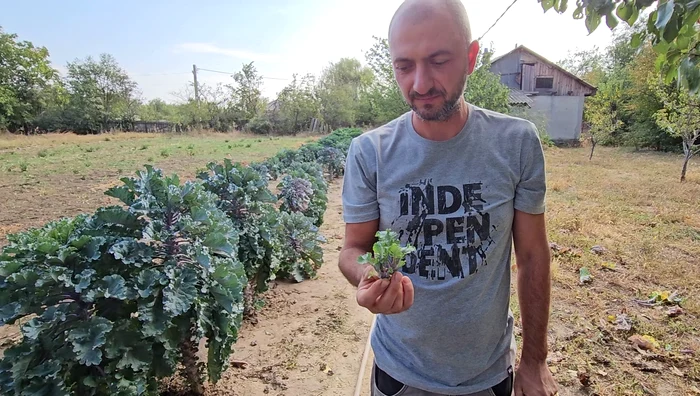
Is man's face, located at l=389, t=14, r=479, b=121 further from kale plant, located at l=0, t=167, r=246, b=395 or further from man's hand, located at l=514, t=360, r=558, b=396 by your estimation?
kale plant, located at l=0, t=167, r=246, b=395

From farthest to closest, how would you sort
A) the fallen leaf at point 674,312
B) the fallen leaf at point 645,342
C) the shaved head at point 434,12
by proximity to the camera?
the fallen leaf at point 674,312 < the fallen leaf at point 645,342 < the shaved head at point 434,12

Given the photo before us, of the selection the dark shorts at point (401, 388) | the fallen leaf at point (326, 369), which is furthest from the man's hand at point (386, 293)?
the fallen leaf at point (326, 369)

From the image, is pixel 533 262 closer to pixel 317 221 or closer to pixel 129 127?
pixel 317 221

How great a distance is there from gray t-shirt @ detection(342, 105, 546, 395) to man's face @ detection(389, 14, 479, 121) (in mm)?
129

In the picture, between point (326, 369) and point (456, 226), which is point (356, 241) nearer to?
point (456, 226)

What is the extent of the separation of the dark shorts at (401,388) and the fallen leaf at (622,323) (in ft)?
10.8

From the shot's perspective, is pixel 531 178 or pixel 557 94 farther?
pixel 557 94

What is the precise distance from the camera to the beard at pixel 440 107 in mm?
1360

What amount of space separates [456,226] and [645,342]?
11.5ft

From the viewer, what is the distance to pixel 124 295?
85.5 inches

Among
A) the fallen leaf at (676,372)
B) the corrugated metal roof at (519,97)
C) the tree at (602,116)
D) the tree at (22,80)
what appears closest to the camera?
the fallen leaf at (676,372)

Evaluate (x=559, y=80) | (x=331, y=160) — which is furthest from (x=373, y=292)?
(x=559, y=80)

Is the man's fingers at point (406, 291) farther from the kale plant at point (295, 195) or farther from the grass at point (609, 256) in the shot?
the kale plant at point (295, 195)

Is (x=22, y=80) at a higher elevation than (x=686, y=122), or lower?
higher
